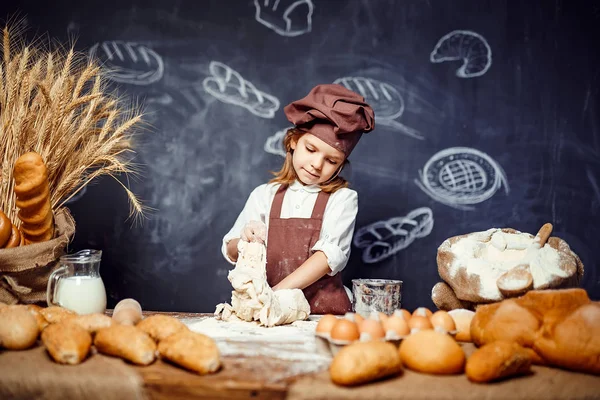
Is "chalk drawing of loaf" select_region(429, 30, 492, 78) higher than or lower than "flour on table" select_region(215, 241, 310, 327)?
higher

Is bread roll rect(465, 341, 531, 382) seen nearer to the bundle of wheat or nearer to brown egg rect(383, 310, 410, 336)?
brown egg rect(383, 310, 410, 336)

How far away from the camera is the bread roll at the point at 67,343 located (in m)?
1.06

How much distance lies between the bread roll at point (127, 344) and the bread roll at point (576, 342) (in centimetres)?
79

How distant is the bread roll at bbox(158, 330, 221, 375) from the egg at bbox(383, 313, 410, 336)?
0.38 metres

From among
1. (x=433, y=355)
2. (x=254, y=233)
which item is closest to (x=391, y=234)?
(x=254, y=233)

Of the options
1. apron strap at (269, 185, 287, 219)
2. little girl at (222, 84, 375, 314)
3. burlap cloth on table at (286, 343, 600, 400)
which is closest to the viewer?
burlap cloth on table at (286, 343, 600, 400)

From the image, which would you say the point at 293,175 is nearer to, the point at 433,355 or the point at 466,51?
the point at 466,51

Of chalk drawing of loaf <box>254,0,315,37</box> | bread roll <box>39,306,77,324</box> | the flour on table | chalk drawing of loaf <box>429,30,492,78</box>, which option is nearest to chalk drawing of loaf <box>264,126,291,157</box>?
chalk drawing of loaf <box>254,0,315,37</box>

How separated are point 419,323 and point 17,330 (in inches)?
34.1

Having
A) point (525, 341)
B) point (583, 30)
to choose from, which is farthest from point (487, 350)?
point (583, 30)

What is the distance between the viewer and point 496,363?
98cm

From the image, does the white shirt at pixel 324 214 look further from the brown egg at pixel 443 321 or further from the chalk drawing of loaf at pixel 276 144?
the brown egg at pixel 443 321

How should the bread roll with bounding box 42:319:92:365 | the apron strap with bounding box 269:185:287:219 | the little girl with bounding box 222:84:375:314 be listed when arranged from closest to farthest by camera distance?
the bread roll with bounding box 42:319:92:365 < the little girl with bounding box 222:84:375:314 < the apron strap with bounding box 269:185:287:219

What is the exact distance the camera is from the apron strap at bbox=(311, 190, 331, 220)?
2193 millimetres
